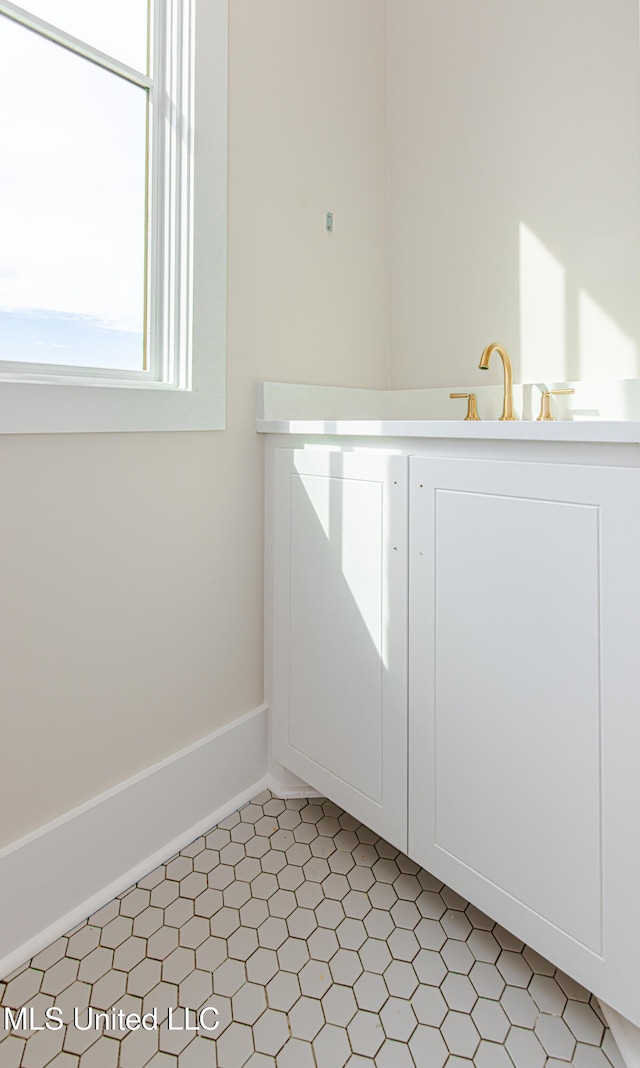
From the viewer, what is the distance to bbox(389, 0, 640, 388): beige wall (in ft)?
4.56

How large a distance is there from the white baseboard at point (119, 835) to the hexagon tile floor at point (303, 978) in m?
0.04

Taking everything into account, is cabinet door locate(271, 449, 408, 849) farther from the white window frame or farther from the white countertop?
the white window frame

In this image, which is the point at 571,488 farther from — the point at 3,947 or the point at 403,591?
the point at 3,947

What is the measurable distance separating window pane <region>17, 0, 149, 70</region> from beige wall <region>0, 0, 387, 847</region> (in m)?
0.22

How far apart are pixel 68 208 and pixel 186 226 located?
0.83 ft

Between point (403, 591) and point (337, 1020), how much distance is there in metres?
0.70

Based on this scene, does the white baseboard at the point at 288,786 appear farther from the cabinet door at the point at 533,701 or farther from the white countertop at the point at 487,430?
the white countertop at the point at 487,430

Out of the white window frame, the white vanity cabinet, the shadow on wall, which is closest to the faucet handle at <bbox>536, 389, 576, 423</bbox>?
the shadow on wall

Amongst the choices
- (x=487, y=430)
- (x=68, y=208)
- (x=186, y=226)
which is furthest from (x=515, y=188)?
(x=68, y=208)

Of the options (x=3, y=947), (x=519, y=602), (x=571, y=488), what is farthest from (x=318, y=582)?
(x=3, y=947)

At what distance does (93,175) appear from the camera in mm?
1198

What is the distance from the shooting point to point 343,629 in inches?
50.4

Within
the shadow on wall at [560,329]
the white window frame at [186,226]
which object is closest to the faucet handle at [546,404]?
the shadow on wall at [560,329]

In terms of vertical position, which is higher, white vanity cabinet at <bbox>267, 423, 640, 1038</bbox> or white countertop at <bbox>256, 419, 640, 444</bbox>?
white countertop at <bbox>256, 419, 640, 444</bbox>
